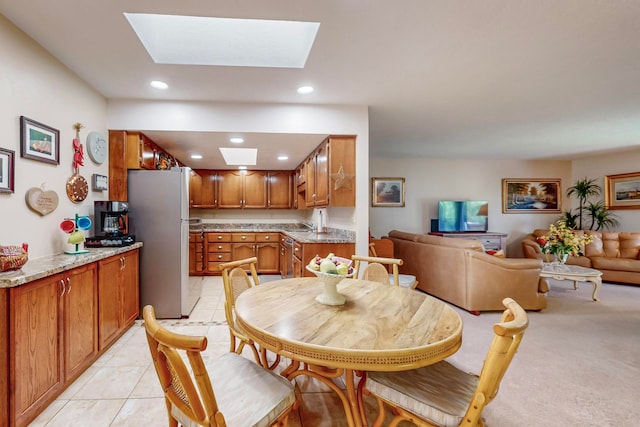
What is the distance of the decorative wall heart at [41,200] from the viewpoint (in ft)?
6.99

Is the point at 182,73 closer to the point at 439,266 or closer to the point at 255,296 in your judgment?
the point at 255,296

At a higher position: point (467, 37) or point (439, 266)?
point (467, 37)

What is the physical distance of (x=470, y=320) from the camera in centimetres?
340

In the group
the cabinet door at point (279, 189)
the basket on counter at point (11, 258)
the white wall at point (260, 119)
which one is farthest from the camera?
the cabinet door at point (279, 189)

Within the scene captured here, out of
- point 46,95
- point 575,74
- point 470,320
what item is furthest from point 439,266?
point 46,95

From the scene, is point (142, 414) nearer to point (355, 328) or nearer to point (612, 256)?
point (355, 328)

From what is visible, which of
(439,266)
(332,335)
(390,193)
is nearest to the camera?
(332,335)

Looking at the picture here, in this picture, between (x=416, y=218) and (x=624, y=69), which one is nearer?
(x=624, y=69)

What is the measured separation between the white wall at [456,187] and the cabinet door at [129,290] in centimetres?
480

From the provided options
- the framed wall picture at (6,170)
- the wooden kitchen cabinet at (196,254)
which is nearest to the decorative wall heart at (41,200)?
the framed wall picture at (6,170)

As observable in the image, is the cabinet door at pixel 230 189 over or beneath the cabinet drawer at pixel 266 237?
over

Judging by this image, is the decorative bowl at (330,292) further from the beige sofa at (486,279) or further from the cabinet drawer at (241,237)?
the cabinet drawer at (241,237)

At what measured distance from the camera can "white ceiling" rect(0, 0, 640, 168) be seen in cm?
180

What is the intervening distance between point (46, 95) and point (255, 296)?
2272mm
